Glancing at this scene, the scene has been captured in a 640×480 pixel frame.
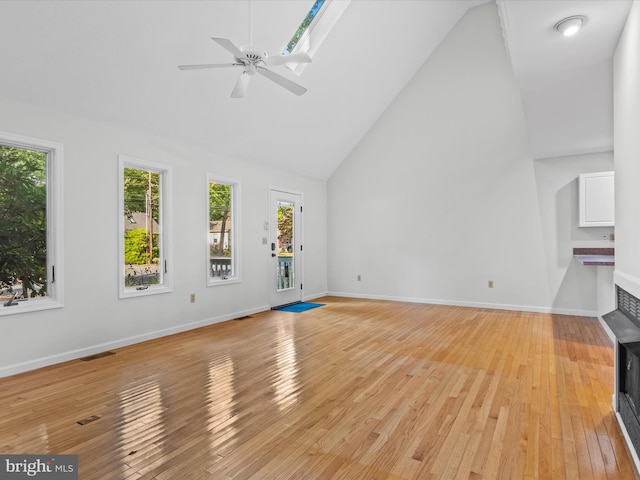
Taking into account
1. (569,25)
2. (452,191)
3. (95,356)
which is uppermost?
(569,25)

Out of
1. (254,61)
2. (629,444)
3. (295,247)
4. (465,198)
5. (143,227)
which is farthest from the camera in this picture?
(295,247)

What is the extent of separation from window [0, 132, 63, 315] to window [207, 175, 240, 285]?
2.01 m

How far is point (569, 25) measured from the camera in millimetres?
2369

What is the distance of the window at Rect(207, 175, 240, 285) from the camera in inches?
222

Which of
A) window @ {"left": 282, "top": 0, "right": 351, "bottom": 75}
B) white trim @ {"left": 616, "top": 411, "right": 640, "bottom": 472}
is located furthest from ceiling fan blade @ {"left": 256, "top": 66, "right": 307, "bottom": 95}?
white trim @ {"left": 616, "top": 411, "right": 640, "bottom": 472}

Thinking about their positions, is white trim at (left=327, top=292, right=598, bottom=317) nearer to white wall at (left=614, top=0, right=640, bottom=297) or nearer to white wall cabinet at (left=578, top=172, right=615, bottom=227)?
white wall cabinet at (left=578, top=172, right=615, bottom=227)

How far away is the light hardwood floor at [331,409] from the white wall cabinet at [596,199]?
73.8 inches

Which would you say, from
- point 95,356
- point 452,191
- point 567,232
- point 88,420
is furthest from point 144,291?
point 567,232

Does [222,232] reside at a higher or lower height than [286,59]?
lower

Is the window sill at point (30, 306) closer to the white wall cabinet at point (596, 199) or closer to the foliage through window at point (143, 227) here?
the foliage through window at point (143, 227)

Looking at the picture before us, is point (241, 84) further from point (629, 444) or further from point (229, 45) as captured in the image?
point (629, 444)

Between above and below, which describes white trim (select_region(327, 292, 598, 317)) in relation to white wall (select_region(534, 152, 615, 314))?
below

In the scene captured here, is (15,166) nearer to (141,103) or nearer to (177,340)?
(141,103)

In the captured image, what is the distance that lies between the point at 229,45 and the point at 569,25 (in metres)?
2.36
